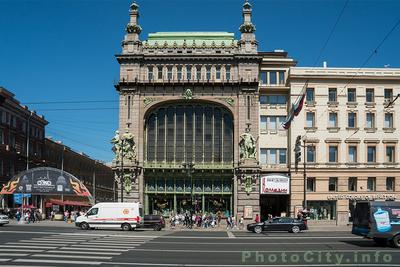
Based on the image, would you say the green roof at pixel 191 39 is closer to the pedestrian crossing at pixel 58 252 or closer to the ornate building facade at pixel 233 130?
the ornate building facade at pixel 233 130

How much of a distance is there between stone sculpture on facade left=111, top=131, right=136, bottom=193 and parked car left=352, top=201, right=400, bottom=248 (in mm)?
35519

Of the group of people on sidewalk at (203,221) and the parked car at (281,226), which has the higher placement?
the parked car at (281,226)

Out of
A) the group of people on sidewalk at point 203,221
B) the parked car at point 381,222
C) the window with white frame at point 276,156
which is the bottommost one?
the group of people on sidewalk at point 203,221

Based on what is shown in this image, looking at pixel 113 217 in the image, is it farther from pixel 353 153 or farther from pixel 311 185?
pixel 353 153

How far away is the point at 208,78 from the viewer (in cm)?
6488

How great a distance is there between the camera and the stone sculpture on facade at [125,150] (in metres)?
62.8

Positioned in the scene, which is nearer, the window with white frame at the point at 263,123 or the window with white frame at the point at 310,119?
the window with white frame at the point at 310,119

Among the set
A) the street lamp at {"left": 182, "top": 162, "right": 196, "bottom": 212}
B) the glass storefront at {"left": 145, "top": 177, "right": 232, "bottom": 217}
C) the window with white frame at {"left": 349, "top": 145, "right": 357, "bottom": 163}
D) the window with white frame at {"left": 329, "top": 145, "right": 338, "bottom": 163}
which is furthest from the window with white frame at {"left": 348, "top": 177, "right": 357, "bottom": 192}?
the street lamp at {"left": 182, "top": 162, "right": 196, "bottom": 212}

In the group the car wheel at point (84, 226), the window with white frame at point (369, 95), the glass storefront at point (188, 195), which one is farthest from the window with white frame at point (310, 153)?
the car wheel at point (84, 226)

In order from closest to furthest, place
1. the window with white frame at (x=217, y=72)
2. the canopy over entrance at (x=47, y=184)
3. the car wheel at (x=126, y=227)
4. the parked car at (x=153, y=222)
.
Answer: the car wheel at (x=126, y=227)
the parked car at (x=153, y=222)
the canopy over entrance at (x=47, y=184)
the window with white frame at (x=217, y=72)

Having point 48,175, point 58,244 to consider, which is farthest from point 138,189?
point 58,244

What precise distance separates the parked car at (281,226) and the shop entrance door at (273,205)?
18748 millimetres

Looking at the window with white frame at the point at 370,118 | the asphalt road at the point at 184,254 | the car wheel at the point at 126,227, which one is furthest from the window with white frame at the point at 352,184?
the asphalt road at the point at 184,254

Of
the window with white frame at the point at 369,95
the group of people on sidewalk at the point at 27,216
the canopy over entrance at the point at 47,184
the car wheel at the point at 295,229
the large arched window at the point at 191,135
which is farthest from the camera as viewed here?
the large arched window at the point at 191,135
